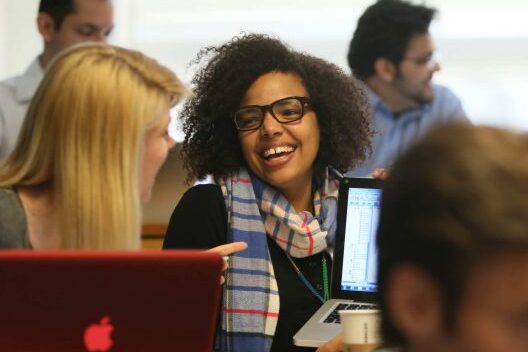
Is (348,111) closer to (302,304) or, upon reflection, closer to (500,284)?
(302,304)

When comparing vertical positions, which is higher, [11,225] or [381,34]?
[381,34]

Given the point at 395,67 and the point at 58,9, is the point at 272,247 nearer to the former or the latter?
the point at 395,67

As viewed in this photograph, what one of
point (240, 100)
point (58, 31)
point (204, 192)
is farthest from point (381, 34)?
point (204, 192)

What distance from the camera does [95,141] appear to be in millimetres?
1594

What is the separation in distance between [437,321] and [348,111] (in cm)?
197

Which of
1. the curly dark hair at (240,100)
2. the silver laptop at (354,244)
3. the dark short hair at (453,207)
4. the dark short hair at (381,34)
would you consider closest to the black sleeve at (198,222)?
the curly dark hair at (240,100)

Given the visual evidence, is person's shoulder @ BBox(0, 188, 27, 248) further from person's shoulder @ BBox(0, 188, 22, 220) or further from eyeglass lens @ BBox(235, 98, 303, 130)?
eyeglass lens @ BBox(235, 98, 303, 130)

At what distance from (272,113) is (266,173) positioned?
0.15 metres

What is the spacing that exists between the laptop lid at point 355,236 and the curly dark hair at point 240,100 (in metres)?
0.31

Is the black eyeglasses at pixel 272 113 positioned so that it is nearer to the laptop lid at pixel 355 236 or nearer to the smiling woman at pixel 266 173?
the smiling woman at pixel 266 173

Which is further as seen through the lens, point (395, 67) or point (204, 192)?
point (395, 67)

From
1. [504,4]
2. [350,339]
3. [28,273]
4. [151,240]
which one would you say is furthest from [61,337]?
[504,4]

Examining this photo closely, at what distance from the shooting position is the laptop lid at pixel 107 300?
116 cm

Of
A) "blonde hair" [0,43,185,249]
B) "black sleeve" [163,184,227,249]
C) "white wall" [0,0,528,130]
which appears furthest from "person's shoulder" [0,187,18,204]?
"white wall" [0,0,528,130]
